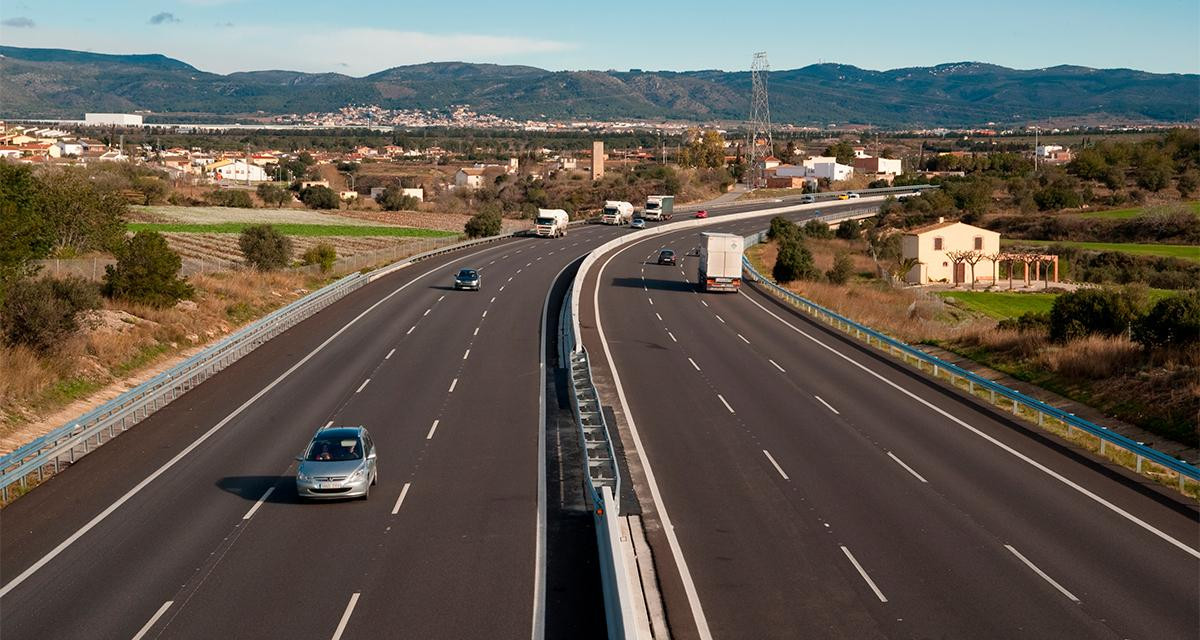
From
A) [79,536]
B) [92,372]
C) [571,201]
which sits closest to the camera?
[79,536]

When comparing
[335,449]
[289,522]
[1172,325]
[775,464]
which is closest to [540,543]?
[289,522]

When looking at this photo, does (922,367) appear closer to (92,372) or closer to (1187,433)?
(1187,433)

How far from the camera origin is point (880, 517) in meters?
19.5

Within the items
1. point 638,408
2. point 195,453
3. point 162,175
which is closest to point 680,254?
point 638,408

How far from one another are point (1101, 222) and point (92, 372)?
90.7m

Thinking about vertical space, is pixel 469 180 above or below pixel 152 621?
above

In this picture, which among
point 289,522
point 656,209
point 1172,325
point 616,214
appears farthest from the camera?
point 656,209

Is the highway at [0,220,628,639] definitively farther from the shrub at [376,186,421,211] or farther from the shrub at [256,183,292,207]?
the shrub at [256,183,292,207]

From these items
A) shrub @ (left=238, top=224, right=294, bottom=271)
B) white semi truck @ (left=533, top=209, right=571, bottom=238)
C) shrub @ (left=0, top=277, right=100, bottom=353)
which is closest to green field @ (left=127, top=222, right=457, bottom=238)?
white semi truck @ (left=533, top=209, right=571, bottom=238)

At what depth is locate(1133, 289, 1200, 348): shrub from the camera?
3322 centimetres

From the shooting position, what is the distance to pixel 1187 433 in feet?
84.6

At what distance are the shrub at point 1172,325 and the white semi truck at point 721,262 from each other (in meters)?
23.0

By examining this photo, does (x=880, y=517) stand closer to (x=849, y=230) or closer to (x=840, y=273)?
(x=840, y=273)

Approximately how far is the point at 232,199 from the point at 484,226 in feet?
180
